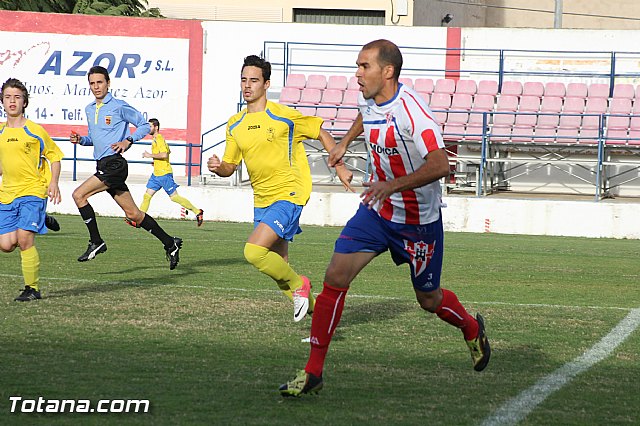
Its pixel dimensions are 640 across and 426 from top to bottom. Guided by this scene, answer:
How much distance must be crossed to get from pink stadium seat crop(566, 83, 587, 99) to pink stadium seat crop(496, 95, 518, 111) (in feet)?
4.30

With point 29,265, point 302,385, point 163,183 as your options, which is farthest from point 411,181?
point 163,183

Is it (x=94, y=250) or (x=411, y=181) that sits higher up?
(x=411, y=181)

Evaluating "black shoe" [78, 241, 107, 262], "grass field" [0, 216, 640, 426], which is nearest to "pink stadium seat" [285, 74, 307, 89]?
"grass field" [0, 216, 640, 426]

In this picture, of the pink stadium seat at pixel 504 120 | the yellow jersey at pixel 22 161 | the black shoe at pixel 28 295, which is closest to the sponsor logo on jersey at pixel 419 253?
the black shoe at pixel 28 295

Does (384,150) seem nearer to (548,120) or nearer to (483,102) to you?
(548,120)

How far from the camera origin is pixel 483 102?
992 inches

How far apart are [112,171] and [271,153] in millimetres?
4227

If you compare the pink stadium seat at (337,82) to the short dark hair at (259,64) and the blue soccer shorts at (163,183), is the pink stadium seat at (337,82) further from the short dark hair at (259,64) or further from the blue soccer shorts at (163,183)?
the short dark hair at (259,64)

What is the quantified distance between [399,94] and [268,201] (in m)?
2.52

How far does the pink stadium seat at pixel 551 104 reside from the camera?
24.7 metres

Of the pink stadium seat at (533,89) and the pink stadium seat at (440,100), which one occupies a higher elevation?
the pink stadium seat at (533,89)

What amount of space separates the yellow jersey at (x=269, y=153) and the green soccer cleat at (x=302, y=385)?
2683 mm

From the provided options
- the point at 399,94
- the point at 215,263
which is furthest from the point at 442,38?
the point at 399,94

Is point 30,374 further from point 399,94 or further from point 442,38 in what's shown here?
point 442,38
